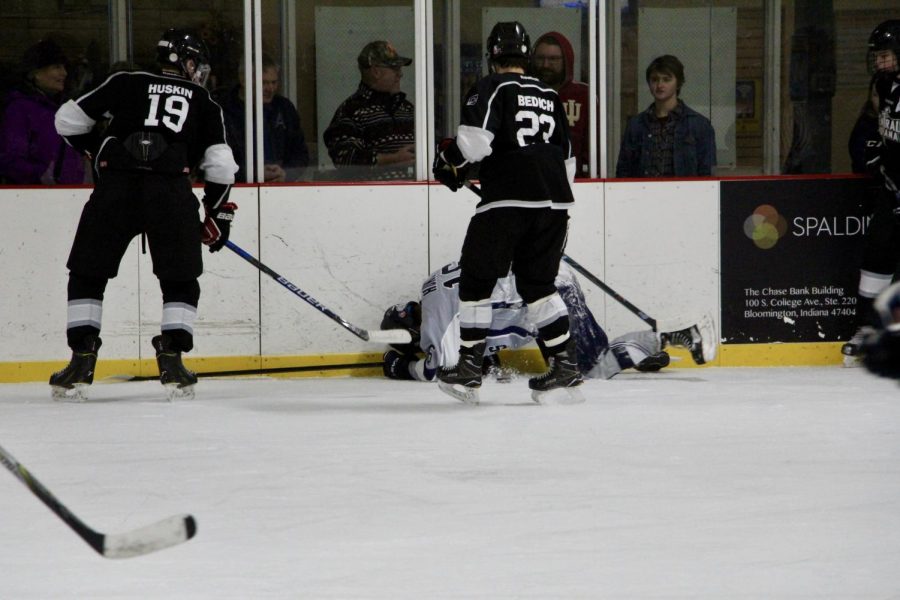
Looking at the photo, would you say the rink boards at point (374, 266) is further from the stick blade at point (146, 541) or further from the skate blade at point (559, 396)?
the stick blade at point (146, 541)

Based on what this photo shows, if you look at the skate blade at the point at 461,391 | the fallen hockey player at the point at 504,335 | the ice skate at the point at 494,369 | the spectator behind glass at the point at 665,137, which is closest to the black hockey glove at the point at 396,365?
the fallen hockey player at the point at 504,335

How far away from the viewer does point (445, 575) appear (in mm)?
2512

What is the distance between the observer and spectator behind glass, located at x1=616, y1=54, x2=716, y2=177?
6004 millimetres

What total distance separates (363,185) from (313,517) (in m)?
2.89

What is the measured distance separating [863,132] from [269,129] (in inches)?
98.5

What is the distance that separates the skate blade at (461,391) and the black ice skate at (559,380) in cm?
21

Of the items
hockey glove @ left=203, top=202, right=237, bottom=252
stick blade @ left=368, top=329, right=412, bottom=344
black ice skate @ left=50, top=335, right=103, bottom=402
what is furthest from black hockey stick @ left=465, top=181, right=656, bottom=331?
black ice skate @ left=50, top=335, right=103, bottom=402

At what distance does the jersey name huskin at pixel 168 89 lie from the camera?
4.81 meters

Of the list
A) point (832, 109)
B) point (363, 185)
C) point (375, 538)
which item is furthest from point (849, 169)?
point (375, 538)

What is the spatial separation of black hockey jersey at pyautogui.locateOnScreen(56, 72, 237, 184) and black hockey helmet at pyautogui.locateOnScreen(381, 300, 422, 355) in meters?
1.14

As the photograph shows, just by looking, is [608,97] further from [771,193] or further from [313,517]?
[313,517]

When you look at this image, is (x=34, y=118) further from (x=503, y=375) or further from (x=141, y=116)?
(x=503, y=375)

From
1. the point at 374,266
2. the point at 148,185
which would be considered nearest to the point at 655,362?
the point at 374,266

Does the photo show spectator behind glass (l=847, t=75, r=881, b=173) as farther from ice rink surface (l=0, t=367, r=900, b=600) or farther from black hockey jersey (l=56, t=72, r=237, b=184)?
black hockey jersey (l=56, t=72, r=237, b=184)
